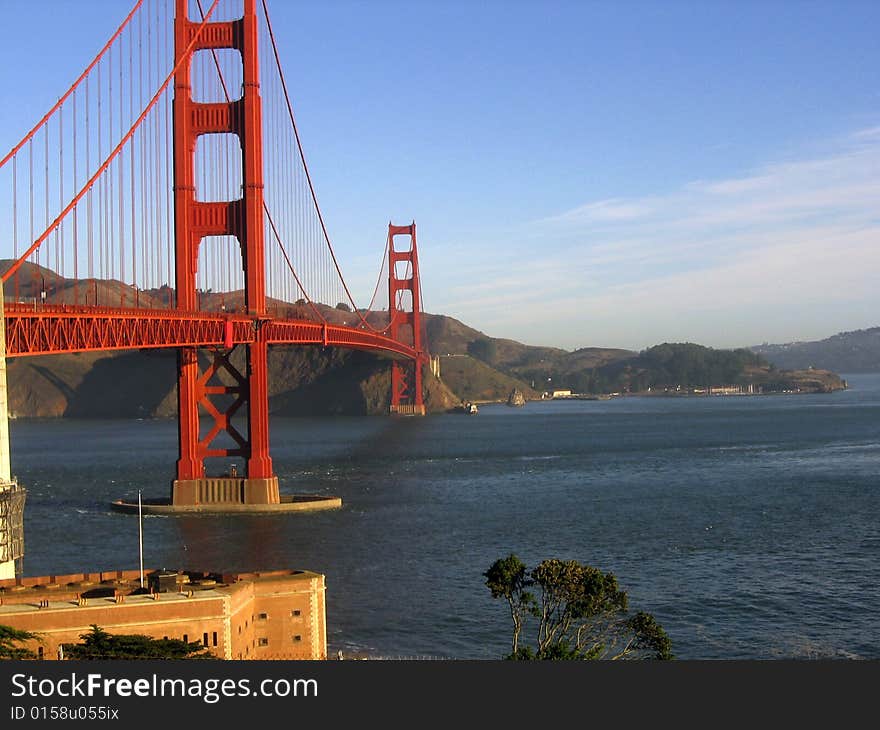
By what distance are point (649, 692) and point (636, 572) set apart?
20.5 metres

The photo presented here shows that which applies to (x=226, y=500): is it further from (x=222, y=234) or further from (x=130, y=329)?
(x=130, y=329)

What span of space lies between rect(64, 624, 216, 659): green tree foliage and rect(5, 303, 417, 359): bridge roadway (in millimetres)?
10382

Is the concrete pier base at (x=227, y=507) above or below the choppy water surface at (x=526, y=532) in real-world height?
above

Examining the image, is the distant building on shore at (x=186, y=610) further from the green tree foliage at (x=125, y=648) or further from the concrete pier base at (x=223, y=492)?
the concrete pier base at (x=223, y=492)

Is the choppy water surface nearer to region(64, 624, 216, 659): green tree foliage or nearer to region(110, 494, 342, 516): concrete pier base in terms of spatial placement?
region(110, 494, 342, 516): concrete pier base

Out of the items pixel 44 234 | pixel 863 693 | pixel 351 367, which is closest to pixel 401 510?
pixel 44 234

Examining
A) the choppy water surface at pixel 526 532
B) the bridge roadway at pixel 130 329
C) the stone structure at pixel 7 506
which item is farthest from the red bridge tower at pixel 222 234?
the stone structure at pixel 7 506

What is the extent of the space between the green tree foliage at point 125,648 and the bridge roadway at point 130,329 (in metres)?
10.4

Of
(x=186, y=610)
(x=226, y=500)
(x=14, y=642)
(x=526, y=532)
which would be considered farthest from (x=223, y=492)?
(x=14, y=642)

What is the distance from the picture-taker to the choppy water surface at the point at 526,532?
84.3 feet

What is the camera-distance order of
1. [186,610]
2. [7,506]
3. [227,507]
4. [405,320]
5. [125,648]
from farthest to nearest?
[405,320], [227,507], [7,506], [186,610], [125,648]

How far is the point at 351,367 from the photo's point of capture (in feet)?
437

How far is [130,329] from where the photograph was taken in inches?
1356

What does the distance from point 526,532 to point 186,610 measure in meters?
19.8
